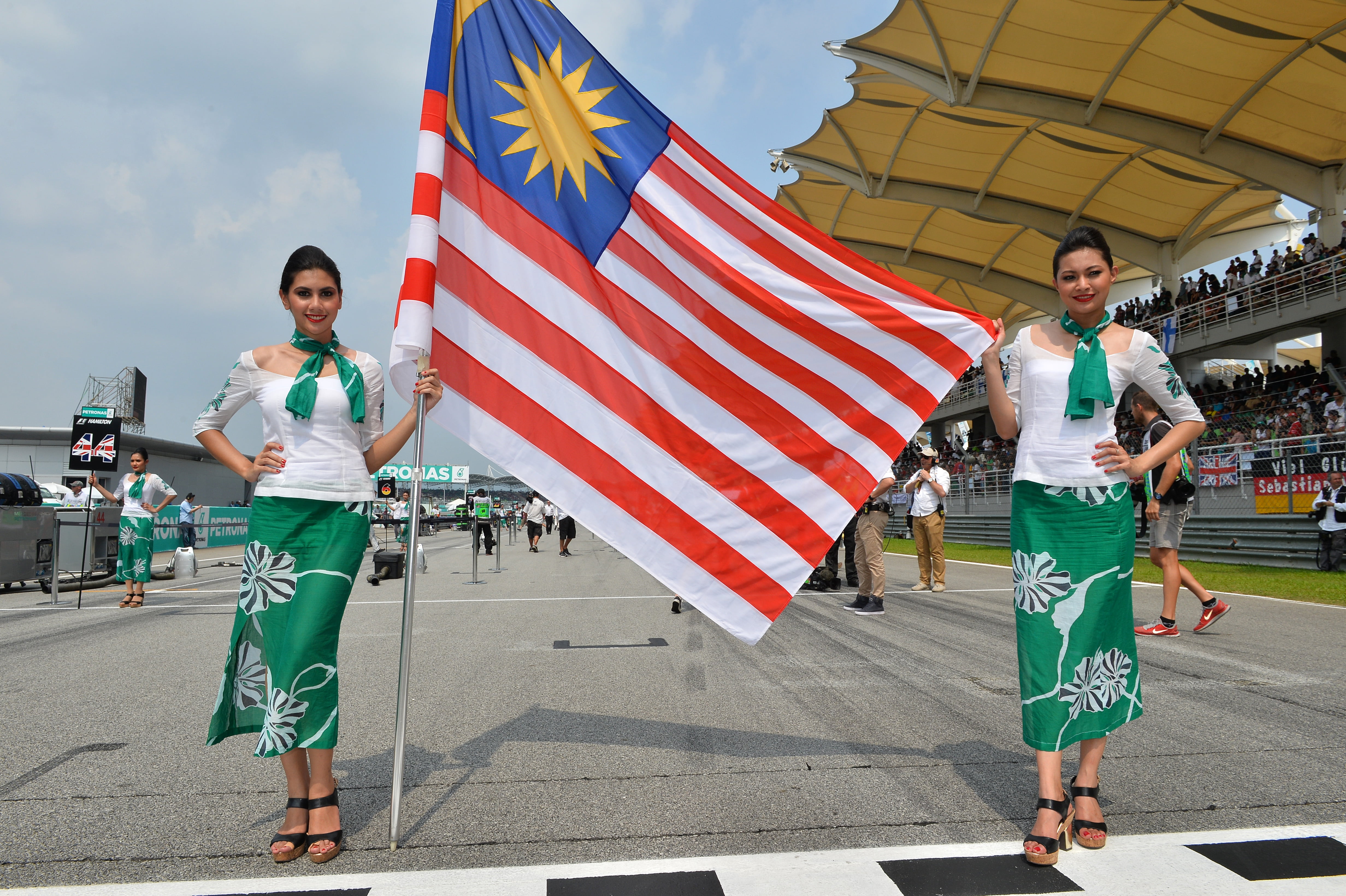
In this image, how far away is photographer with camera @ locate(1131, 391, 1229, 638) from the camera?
665cm

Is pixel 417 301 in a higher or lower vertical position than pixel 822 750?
higher

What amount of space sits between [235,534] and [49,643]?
78.1 feet

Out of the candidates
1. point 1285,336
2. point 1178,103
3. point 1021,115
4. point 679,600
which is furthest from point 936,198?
point 679,600

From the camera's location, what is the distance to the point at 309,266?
9.64 feet

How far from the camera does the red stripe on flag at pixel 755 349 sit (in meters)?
3.54

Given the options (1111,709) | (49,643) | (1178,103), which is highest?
(1178,103)

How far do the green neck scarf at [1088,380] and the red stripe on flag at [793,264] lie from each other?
29.2 inches

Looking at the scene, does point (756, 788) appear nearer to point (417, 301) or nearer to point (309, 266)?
point (417, 301)

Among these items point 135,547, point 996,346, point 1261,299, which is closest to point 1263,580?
point 996,346

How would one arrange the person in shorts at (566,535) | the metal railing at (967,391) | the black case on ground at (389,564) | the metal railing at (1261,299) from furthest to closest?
the metal railing at (967,391) < the person in shorts at (566,535) < the metal railing at (1261,299) < the black case on ground at (389,564)

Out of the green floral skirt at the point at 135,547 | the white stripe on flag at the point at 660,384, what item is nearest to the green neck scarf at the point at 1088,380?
the white stripe on flag at the point at 660,384

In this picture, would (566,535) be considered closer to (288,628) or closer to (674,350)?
(674,350)

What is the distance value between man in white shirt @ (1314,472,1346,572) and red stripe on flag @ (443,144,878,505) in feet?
40.9

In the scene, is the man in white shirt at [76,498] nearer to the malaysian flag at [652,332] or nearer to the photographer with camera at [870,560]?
the photographer with camera at [870,560]
